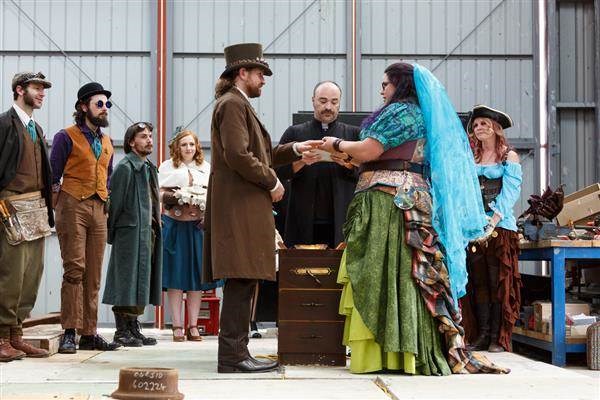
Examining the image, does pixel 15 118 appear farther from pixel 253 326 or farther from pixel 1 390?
pixel 253 326

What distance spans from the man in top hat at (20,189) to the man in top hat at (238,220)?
4.20 feet

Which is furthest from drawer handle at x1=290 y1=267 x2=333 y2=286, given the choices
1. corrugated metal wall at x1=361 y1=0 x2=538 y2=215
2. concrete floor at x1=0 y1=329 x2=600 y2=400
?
corrugated metal wall at x1=361 y1=0 x2=538 y2=215

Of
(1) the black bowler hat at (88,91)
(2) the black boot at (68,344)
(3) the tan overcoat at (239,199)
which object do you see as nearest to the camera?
(3) the tan overcoat at (239,199)

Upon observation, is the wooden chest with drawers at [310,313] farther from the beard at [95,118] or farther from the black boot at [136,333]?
the black boot at [136,333]

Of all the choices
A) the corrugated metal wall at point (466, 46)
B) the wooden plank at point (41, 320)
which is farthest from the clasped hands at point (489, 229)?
the corrugated metal wall at point (466, 46)

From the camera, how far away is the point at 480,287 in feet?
22.2

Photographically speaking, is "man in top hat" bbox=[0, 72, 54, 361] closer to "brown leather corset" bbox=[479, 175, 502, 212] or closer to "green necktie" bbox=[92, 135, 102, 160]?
"green necktie" bbox=[92, 135, 102, 160]

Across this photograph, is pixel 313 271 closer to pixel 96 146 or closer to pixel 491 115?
pixel 96 146

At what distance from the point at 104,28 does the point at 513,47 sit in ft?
18.0

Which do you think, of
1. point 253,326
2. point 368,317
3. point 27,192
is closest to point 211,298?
point 253,326

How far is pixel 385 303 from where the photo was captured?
488 centimetres

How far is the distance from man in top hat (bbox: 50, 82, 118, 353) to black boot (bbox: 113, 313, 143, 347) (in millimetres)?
513

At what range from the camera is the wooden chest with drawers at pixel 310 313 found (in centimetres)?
517

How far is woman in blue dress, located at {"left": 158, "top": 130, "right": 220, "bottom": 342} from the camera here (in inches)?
296
